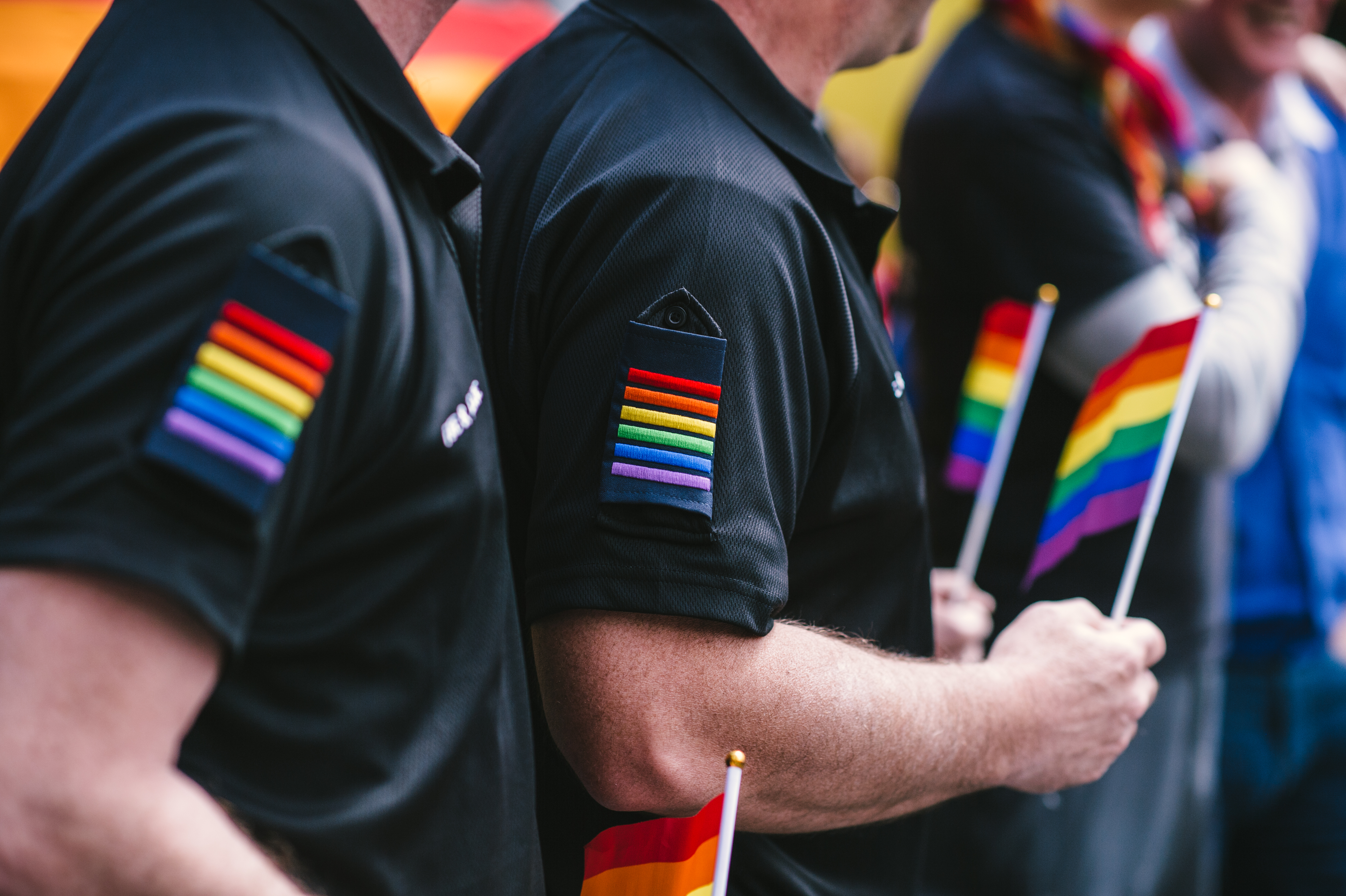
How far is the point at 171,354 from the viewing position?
0.56m

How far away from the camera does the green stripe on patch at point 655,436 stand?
830mm

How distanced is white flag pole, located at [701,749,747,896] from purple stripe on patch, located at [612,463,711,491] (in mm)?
187

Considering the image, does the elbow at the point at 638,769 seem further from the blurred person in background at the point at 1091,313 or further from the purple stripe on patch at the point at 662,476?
the blurred person in background at the point at 1091,313

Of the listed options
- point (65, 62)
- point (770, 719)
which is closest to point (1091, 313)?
point (770, 719)

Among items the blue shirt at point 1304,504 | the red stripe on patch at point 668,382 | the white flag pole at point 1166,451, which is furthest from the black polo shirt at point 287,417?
the blue shirt at point 1304,504

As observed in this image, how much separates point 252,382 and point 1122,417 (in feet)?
3.32

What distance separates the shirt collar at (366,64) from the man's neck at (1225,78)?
1981 millimetres

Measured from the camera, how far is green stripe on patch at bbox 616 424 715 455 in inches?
32.7

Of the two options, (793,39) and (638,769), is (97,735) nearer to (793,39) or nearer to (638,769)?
(638,769)

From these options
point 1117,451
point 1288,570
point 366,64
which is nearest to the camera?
point 366,64

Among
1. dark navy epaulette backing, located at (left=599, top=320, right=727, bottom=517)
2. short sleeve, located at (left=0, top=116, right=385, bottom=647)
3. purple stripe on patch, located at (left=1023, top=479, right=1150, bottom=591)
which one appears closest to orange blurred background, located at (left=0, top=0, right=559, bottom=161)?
dark navy epaulette backing, located at (left=599, top=320, right=727, bottom=517)

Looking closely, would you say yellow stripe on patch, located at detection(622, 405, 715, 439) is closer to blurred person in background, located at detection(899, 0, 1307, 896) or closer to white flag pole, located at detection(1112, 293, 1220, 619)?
white flag pole, located at detection(1112, 293, 1220, 619)

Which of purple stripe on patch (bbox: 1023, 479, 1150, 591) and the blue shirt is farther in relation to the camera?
the blue shirt

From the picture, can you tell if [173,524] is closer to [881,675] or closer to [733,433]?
[733,433]
